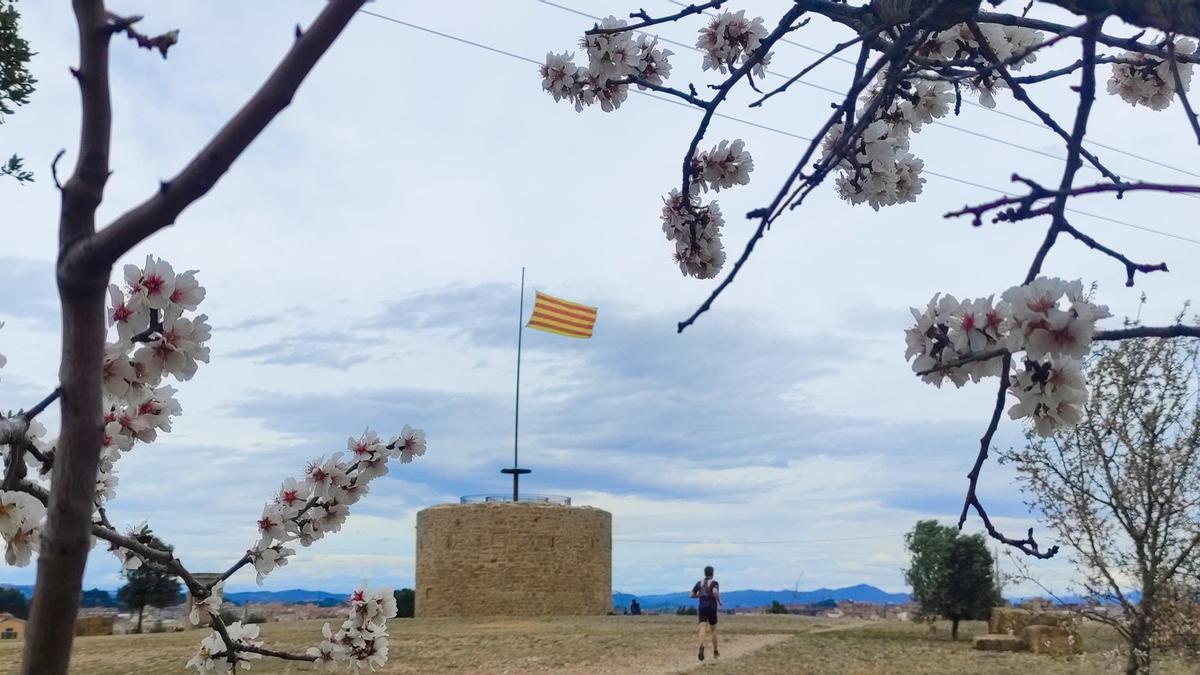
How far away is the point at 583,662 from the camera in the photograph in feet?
35.3

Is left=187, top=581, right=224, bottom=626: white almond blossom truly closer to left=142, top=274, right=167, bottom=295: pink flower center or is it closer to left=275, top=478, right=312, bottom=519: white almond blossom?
left=275, top=478, right=312, bottom=519: white almond blossom

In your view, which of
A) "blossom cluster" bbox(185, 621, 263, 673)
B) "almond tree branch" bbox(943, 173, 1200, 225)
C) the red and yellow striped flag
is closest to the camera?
"almond tree branch" bbox(943, 173, 1200, 225)

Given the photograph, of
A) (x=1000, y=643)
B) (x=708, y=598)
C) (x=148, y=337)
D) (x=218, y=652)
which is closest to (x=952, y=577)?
(x=1000, y=643)

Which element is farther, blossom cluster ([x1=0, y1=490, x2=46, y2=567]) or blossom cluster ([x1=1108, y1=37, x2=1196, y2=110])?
blossom cluster ([x1=1108, y1=37, x2=1196, y2=110])

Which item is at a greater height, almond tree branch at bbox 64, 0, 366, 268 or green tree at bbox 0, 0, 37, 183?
green tree at bbox 0, 0, 37, 183

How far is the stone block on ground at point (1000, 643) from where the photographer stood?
12.6 meters

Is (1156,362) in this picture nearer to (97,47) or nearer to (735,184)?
(735,184)

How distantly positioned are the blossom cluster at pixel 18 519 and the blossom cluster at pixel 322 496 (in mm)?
1251

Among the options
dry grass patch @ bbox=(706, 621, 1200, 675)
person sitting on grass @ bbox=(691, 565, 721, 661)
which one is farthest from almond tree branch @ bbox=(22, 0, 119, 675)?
person sitting on grass @ bbox=(691, 565, 721, 661)

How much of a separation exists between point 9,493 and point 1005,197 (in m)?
1.77

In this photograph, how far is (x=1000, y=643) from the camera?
12.6m

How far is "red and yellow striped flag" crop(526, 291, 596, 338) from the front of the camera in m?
22.0

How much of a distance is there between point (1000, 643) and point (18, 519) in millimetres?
13091

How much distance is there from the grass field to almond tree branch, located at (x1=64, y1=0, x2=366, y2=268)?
841cm
